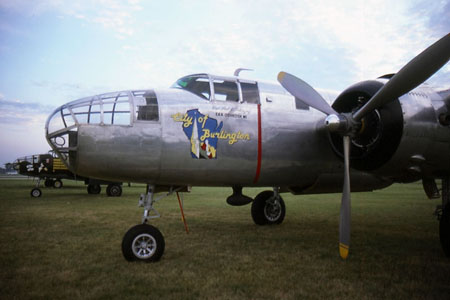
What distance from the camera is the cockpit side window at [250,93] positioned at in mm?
6641

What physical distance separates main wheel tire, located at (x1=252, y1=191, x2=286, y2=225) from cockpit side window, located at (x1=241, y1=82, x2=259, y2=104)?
178 inches

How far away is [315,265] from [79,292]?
12.2ft

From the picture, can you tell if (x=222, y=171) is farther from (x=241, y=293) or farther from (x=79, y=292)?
(x=79, y=292)

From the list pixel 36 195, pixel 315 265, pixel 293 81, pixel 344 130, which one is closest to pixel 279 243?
pixel 315 265

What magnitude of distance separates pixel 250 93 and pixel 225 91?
525mm

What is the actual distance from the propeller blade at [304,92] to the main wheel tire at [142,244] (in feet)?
12.3

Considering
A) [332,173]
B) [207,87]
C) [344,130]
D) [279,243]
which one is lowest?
[279,243]

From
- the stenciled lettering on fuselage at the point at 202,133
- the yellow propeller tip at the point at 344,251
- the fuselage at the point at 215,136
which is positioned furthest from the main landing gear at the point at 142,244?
the yellow propeller tip at the point at 344,251

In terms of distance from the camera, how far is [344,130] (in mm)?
5918

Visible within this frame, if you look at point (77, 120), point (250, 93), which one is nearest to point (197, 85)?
point (250, 93)

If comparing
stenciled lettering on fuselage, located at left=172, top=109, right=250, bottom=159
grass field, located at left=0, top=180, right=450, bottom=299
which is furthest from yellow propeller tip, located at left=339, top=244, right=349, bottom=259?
stenciled lettering on fuselage, located at left=172, top=109, right=250, bottom=159

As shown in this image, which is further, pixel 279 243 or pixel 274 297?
pixel 279 243

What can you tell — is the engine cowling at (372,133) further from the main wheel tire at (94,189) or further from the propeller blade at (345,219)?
the main wheel tire at (94,189)

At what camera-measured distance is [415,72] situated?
18.2ft
